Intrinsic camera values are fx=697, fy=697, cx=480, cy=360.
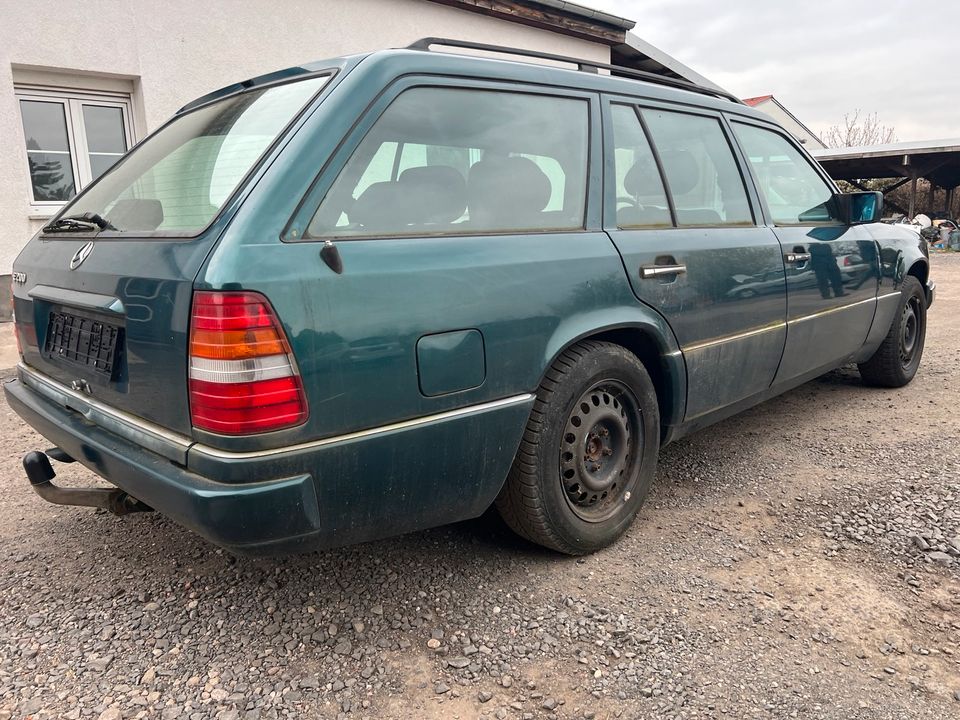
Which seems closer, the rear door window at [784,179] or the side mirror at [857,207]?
the rear door window at [784,179]

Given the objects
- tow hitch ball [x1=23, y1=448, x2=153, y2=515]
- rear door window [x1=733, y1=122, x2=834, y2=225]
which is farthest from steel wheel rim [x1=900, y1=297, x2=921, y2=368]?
tow hitch ball [x1=23, y1=448, x2=153, y2=515]

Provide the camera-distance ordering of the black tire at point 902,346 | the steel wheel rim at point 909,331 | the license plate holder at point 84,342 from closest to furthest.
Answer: the license plate holder at point 84,342
the black tire at point 902,346
the steel wheel rim at point 909,331

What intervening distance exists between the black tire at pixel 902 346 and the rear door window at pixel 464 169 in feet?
10.1

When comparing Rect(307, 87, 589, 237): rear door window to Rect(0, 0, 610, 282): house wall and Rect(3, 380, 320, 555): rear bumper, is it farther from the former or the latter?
Rect(0, 0, 610, 282): house wall

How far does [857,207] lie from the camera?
12.7ft

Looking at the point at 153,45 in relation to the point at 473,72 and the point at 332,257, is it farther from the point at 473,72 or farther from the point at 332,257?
the point at 332,257

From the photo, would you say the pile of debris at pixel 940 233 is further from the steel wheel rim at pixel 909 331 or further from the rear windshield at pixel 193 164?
the rear windshield at pixel 193 164

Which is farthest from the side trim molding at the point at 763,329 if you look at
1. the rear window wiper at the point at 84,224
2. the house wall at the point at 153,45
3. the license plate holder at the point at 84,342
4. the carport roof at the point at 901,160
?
the carport roof at the point at 901,160

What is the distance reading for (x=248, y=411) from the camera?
1.74 m

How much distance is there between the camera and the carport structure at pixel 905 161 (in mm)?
18453

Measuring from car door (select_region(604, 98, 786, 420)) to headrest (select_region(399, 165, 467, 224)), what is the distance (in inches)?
25.7

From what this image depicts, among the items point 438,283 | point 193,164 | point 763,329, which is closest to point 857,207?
point 763,329

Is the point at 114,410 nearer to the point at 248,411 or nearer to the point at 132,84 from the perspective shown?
the point at 248,411

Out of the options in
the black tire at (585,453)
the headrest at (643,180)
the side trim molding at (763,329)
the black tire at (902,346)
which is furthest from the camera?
the black tire at (902,346)
